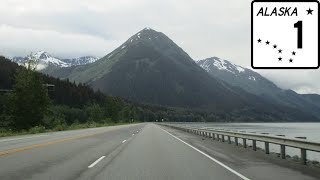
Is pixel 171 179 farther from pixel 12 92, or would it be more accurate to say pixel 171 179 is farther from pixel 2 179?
pixel 12 92

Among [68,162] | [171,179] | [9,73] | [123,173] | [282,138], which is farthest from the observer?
[9,73]

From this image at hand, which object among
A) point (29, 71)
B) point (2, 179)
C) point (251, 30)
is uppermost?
point (29, 71)

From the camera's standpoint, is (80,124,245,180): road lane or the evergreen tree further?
the evergreen tree

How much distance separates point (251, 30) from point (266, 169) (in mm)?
5382

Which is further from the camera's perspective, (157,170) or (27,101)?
(27,101)

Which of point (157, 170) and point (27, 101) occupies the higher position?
point (27, 101)

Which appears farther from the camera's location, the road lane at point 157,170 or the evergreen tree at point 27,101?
the evergreen tree at point 27,101

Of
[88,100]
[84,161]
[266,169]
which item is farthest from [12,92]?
[88,100]

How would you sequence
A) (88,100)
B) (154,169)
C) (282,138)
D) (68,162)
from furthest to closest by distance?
(88,100), (282,138), (68,162), (154,169)

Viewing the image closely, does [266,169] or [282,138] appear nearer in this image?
[266,169]

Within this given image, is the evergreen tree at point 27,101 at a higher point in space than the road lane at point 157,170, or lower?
higher

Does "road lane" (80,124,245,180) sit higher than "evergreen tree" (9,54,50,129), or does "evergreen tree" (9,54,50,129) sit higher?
"evergreen tree" (9,54,50,129)

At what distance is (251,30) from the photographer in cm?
1075

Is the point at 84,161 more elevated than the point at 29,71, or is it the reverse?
the point at 29,71
